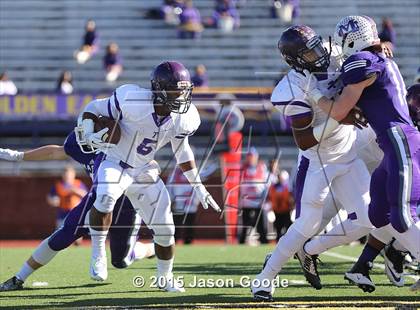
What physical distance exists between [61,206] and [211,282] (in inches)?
288

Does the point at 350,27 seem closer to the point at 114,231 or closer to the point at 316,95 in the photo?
the point at 316,95

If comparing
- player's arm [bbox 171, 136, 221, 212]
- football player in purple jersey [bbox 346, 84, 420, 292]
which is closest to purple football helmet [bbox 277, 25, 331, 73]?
football player in purple jersey [bbox 346, 84, 420, 292]

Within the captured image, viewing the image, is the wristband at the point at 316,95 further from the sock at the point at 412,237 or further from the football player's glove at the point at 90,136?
the football player's glove at the point at 90,136

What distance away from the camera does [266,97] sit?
14.1 meters

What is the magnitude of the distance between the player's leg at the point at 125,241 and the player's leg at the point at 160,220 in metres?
0.78

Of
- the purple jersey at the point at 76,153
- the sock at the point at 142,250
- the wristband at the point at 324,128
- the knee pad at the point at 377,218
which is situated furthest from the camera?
the sock at the point at 142,250

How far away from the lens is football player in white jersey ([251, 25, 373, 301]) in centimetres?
527

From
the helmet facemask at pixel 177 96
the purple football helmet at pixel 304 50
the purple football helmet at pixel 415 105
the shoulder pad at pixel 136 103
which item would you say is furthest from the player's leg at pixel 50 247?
the purple football helmet at pixel 415 105

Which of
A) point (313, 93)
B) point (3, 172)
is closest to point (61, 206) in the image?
point (3, 172)

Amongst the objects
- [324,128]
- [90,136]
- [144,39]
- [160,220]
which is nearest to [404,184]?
[324,128]

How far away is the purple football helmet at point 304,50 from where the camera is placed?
17.4ft

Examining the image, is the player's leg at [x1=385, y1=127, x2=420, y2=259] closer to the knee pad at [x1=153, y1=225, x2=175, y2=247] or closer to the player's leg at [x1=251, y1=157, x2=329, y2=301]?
the player's leg at [x1=251, y1=157, x2=329, y2=301]

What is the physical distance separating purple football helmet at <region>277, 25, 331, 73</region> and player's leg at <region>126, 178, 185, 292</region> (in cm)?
132

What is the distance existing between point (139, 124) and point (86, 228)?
3.11 ft
